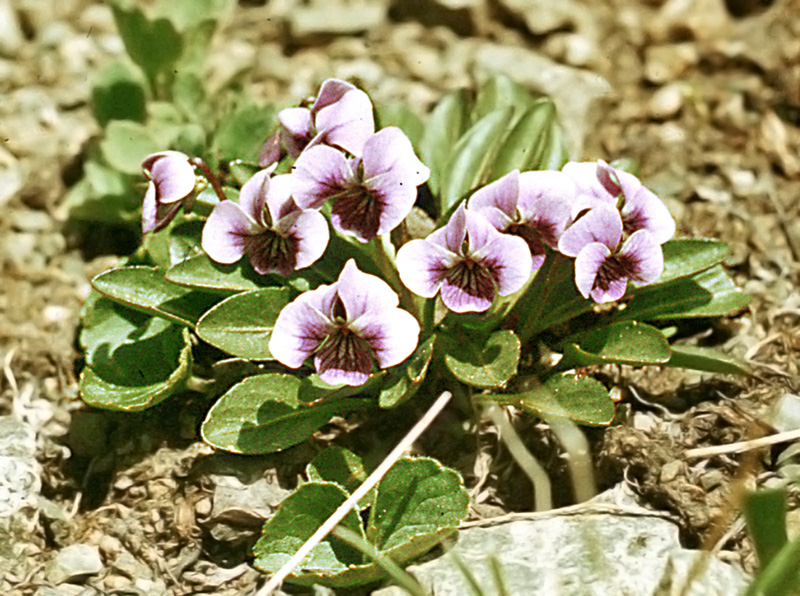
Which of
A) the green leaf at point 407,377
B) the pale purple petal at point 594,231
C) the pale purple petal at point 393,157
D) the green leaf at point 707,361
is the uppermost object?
the pale purple petal at point 393,157

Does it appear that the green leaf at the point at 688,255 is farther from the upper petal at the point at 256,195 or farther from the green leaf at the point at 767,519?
the upper petal at the point at 256,195

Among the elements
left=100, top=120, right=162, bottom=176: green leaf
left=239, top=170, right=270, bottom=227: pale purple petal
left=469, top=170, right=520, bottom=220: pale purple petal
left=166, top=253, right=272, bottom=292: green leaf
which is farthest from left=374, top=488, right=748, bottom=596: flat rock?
left=100, top=120, right=162, bottom=176: green leaf

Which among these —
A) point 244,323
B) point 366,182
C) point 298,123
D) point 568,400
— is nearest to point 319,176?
point 366,182

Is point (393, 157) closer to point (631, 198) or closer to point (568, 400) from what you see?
point (631, 198)

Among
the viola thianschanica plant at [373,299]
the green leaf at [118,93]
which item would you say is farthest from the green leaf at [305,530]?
the green leaf at [118,93]

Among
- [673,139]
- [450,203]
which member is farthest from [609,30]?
[450,203]
